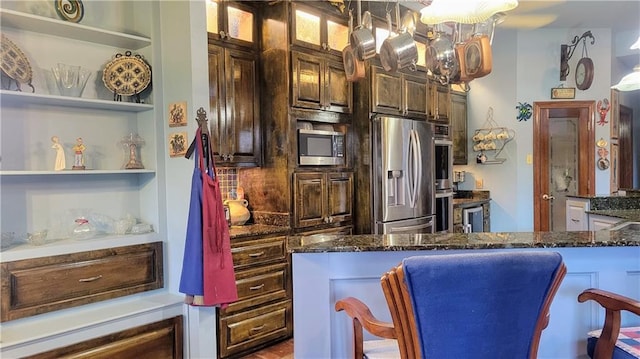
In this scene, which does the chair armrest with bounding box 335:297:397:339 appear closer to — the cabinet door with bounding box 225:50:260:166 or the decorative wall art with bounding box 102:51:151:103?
the decorative wall art with bounding box 102:51:151:103

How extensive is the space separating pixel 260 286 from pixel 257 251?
10.2 inches

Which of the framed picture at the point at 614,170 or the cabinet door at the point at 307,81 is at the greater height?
the cabinet door at the point at 307,81

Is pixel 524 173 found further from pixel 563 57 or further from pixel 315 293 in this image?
pixel 315 293

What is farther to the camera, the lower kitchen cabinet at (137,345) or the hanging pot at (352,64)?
the hanging pot at (352,64)

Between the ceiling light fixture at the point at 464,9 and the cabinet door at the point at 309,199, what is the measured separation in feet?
5.28

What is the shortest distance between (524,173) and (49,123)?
513 centimetres

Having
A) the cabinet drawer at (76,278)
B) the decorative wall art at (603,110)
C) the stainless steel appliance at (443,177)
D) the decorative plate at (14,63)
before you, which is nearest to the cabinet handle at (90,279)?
the cabinet drawer at (76,278)

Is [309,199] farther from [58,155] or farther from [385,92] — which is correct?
[58,155]

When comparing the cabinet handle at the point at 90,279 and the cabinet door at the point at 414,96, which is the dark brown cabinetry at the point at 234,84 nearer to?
the cabinet handle at the point at 90,279

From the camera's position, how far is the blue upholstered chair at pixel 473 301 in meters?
1.04

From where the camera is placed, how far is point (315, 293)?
5.36ft

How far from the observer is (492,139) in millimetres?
5371

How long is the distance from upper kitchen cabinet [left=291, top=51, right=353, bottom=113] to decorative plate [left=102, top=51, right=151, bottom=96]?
44.4 inches

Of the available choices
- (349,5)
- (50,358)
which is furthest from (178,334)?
(349,5)
